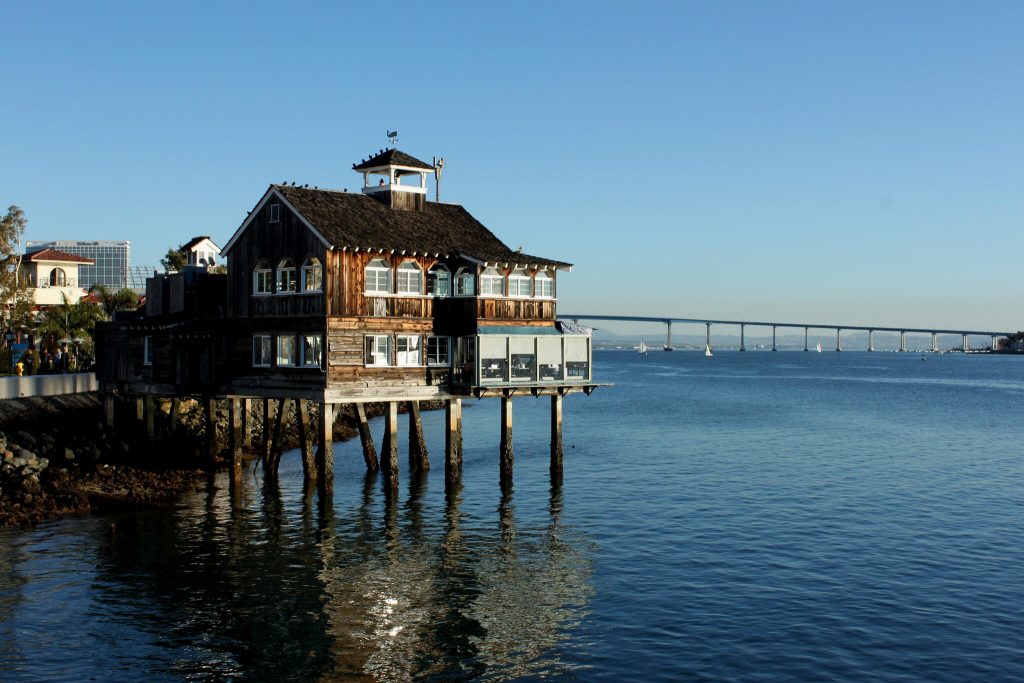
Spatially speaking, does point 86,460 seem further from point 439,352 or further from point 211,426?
point 439,352

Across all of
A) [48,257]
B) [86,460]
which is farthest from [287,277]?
[48,257]

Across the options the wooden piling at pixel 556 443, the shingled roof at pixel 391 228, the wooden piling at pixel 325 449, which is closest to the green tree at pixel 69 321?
the shingled roof at pixel 391 228

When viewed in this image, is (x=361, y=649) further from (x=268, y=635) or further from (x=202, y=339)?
(x=202, y=339)

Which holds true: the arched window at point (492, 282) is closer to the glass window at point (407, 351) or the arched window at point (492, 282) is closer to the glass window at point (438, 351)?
the glass window at point (438, 351)

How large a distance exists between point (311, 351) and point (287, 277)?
3733 mm

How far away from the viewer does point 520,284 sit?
45875 millimetres

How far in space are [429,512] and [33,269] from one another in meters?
57.0

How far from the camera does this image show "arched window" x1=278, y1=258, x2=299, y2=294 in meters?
43.6

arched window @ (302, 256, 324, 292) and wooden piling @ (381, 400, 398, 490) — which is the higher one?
arched window @ (302, 256, 324, 292)

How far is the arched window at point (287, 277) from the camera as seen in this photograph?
43.6 metres

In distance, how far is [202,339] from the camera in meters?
47.3

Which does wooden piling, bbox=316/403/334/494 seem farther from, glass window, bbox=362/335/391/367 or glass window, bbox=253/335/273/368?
glass window, bbox=253/335/273/368

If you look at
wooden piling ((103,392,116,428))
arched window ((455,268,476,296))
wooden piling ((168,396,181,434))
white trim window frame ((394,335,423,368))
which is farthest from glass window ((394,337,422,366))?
wooden piling ((103,392,116,428))

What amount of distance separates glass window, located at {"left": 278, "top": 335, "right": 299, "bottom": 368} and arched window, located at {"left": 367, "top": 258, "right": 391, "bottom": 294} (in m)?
4.23
